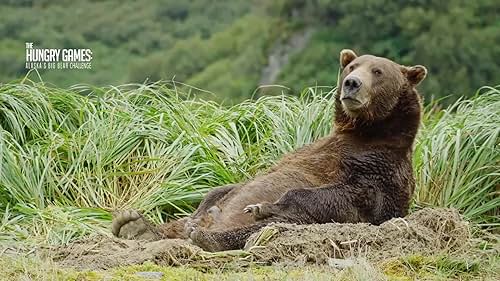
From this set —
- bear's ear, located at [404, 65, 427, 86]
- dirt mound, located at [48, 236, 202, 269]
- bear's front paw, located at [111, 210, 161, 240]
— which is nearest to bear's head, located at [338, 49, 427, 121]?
bear's ear, located at [404, 65, 427, 86]

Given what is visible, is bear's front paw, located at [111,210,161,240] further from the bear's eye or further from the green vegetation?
the green vegetation

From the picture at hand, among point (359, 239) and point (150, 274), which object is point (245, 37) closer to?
point (359, 239)

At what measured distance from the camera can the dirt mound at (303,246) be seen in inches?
230

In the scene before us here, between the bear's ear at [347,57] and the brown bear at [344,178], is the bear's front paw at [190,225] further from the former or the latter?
the bear's ear at [347,57]

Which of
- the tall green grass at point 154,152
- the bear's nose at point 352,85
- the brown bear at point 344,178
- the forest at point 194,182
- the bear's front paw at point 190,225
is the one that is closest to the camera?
the forest at point 194,182

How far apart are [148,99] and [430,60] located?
1595 inches

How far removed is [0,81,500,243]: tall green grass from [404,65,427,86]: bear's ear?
0.85m

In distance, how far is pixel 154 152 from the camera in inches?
346

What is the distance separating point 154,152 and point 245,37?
48.1 metres

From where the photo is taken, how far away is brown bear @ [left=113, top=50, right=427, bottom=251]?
671cm

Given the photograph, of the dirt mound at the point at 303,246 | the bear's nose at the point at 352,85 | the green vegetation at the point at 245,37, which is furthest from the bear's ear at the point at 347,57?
the green vegetation at the point at 245,37

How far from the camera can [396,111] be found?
7.43m

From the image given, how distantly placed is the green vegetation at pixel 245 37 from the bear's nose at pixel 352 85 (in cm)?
3321

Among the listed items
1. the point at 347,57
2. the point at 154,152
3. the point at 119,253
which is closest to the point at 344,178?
the point at 347,57
